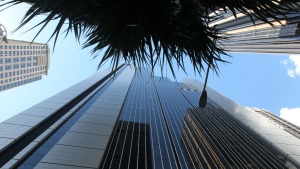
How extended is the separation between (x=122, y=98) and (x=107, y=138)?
19680 mm

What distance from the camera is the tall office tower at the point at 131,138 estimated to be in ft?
79.2

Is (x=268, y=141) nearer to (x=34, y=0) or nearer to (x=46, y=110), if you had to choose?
(x=46, y=110)

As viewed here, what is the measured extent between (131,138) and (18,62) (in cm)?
7825

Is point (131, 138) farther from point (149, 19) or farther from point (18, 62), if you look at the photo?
point (18, 62)

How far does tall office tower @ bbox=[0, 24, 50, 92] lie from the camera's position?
90.8 metres

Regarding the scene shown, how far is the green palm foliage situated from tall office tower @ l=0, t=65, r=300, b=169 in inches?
700

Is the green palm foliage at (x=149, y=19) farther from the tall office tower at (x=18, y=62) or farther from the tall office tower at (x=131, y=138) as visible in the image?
the tall office tower at (x=18, y=62)

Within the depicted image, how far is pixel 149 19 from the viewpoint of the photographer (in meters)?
4.35

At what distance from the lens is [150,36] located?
4.68 metres

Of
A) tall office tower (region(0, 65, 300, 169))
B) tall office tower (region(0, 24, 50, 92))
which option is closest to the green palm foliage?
tall office tower (region(0, 65, 300, 169))

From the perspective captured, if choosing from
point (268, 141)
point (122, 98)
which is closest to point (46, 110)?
point (122, 98)

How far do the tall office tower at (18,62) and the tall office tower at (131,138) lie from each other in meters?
49.6

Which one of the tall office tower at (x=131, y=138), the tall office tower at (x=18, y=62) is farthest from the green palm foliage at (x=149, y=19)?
the tall office tower at (x=18, y=62)

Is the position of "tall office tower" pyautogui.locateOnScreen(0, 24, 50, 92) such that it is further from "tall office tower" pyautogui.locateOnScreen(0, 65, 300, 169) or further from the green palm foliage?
the green palm foliage
